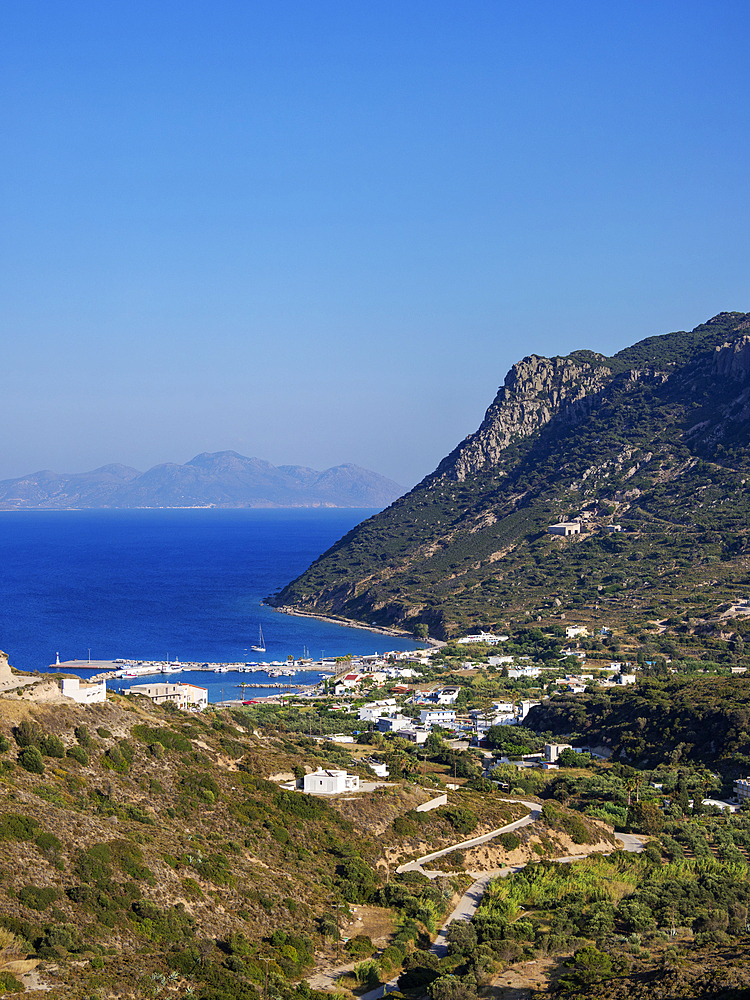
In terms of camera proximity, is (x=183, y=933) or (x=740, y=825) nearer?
(x=183, y=933)

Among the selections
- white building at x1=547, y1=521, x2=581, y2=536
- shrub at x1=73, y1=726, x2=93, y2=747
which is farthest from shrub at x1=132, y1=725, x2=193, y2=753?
white building at x1=547, y1=521, x2=581, y2=536

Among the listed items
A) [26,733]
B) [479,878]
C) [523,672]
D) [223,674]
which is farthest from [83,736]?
[523,672]

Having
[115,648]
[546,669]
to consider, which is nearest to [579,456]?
[546,669]

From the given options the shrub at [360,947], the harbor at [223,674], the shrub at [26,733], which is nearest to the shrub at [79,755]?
the shrub at [26,733]

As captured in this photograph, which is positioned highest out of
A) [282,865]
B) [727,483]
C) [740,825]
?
[727,483]

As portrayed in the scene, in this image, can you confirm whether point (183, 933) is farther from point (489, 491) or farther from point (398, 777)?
point (489, 491)

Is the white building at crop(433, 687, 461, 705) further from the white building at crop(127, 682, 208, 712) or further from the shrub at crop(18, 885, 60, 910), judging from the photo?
the shrub at crop(18, 885, 60, 910)

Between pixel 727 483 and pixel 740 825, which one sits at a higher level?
pixel 727 483

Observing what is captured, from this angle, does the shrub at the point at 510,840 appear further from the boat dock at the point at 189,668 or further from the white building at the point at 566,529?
the white building at the point at 566,529
